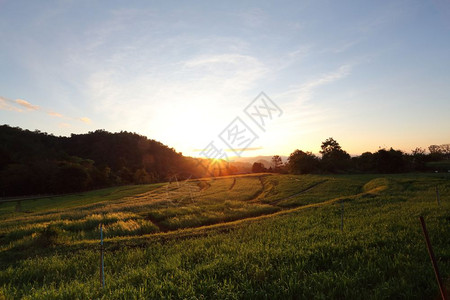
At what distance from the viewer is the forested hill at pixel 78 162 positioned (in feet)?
259

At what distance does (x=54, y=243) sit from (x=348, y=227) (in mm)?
20211

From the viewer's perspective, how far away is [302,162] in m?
88.6

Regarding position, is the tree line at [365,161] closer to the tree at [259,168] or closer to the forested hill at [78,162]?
the tree at [259,168]

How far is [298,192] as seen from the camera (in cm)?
4656

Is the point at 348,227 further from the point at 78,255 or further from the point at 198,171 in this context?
the point at 198,171

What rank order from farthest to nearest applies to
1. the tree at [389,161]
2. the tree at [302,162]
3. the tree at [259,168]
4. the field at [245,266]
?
the tree at [259,168] < the tree at [302,162] < the tree at [389,161] < the field at [245,266]

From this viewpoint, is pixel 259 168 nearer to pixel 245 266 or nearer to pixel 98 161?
pixel 98 161

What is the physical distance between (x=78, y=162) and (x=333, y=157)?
10628 centimetres

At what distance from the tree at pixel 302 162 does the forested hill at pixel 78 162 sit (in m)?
59.7

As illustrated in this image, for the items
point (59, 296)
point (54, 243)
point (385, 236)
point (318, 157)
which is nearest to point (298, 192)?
point (385, 236)

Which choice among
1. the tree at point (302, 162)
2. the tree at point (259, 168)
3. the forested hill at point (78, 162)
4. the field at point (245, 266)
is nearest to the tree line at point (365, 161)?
the tree at point (302, 162)

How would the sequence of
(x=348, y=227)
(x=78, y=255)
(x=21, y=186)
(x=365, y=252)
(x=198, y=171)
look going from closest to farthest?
(x=365, y=252) → (x=78, y=255) → (x=348, y=227) → (x=21, y=186) → (x=198, y=171)

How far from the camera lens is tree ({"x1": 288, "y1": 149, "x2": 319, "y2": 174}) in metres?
87.6

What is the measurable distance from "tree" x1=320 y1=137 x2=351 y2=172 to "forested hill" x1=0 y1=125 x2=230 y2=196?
71679mm
